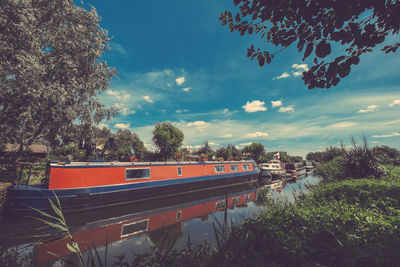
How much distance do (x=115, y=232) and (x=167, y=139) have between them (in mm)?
32639

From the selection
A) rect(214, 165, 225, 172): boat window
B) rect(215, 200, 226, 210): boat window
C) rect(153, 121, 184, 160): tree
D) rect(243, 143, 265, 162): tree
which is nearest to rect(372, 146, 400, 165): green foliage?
rect(215, 200, 226, 210): boat window

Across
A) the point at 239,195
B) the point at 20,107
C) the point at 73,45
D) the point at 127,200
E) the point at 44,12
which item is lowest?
the point at 239,195

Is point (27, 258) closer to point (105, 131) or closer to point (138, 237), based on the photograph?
point (138, 237)

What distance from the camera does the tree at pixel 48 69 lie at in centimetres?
883

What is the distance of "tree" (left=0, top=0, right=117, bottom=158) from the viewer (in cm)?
883

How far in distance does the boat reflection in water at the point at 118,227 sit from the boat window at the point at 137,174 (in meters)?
1.72

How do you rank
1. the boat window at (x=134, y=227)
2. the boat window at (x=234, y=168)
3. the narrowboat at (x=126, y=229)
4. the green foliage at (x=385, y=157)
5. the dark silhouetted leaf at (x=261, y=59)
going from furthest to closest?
the boat window at (x=234, y=168) < the green foliage at (x=385, y=157) < the boat window at (x=134, y=227) < the narrowboat at (x=126, y=229) < the dark silhouetted leaf at (x=261, y=59)

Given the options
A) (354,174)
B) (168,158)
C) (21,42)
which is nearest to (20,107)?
(21,42)

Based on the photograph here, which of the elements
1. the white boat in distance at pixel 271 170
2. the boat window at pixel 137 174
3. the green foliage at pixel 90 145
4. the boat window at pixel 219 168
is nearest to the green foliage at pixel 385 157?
the white boat in distance at pixel 271 170

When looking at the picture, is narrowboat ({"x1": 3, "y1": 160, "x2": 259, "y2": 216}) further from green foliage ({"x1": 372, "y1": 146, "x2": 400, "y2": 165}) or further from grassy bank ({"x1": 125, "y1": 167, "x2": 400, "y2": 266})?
green foliage ({"x1": 372, "y1": 146, "x2": 400, "y2": 165})

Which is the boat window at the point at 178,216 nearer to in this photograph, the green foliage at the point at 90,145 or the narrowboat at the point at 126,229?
the narrowboat at the point at 126,229

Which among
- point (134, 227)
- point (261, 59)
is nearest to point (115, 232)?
point (134, 227)

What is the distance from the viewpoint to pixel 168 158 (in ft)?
132

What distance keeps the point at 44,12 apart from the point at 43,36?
1452mm
